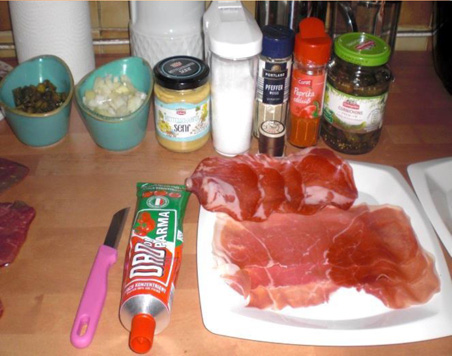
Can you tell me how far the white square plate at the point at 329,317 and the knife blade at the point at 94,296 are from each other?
0.13 metres

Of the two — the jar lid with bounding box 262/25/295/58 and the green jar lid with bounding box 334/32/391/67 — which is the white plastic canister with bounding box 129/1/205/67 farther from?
the green jar lid with bounding box 334/32/391/67

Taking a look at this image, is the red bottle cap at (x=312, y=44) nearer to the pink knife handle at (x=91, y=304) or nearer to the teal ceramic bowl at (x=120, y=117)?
the teal ceramic bowl at (x=120, y=117)

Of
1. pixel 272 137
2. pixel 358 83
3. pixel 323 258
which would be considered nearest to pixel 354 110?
pixel 358 83

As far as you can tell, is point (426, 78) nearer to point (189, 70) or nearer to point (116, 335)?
point (189, 70)

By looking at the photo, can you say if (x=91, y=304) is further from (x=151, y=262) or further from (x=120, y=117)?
(x=120, y=117)

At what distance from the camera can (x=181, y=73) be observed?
97 centimetres

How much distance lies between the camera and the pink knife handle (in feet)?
2.41

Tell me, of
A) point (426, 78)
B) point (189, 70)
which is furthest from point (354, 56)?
point (426, 78)

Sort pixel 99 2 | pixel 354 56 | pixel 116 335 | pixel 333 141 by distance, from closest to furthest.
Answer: pixel 116 335 → pixel 354 56 → pixel 333 141 → pixel 99 2

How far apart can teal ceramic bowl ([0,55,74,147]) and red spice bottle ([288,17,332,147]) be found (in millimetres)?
404

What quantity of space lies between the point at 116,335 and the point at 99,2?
774 mm

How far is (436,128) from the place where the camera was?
1135 millimetres

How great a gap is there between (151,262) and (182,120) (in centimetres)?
30

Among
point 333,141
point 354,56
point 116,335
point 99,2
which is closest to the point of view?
point 116,335
